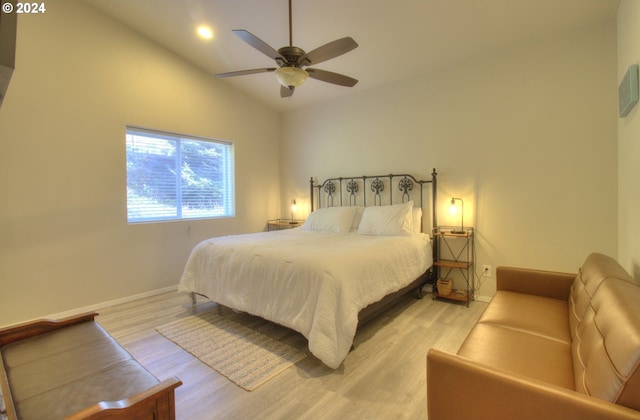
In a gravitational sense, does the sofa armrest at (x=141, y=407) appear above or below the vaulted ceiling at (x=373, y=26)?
below

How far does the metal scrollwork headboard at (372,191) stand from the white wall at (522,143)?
0.40ft

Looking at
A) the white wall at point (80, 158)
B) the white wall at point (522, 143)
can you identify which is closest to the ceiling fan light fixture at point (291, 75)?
the white wall at point (522, 143)

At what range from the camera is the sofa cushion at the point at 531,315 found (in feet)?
5.50

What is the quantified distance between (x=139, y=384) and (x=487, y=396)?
1.38m

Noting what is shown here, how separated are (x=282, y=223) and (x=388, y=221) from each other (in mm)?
2157

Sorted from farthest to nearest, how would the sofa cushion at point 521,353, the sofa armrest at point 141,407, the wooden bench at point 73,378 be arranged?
the sofa cushion at point 521,353, the wooden bench at point 73,378, the sofa armrest at point 141,407

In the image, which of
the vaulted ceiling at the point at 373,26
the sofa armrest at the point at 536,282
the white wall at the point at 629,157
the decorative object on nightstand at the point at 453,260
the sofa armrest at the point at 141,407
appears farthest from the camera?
the decorative object on nightstand at the point at 453,260

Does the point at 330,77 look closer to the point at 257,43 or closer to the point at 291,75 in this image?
the point at 291,75

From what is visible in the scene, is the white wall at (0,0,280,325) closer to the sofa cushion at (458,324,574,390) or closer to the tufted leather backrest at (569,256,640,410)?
the sofa cushion at (458,324,574,390)

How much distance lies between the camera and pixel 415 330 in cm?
266

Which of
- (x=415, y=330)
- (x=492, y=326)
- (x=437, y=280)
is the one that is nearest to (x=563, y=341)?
(x=492, y=326)

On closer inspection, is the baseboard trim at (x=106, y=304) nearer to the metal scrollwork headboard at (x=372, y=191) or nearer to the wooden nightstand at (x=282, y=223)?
the wooden nightstand at (x=282, y=223)

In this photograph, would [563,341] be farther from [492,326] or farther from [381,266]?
[381,266]

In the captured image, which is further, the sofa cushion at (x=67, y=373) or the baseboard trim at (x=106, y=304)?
the baseboard trim at (x=106, y=304)
